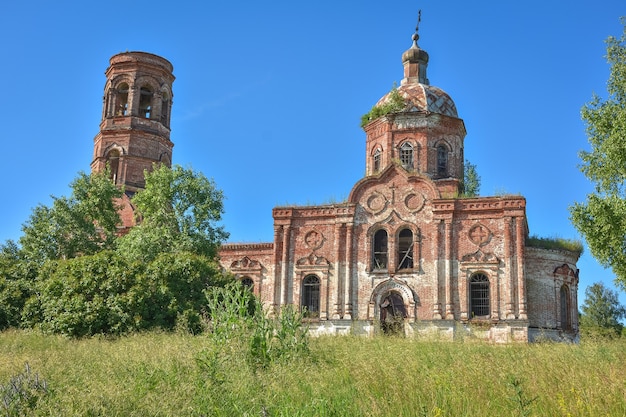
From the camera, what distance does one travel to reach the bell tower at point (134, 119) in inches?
1237

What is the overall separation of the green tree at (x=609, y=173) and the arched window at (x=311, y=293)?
37.8 ft

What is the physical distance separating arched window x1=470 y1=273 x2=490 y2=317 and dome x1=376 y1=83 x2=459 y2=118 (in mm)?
8039

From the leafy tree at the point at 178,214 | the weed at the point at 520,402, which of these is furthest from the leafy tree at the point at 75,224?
the weed at the point at 520,402

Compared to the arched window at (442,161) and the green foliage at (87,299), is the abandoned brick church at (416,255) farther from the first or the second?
the green foliage at (87,299)

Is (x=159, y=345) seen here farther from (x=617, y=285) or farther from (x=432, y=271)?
(x=432, y=271)

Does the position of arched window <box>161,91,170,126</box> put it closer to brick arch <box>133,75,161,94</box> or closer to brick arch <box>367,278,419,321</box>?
brick arch <box>133,75,161,94</box>

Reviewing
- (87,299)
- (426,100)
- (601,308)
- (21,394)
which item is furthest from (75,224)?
(601,308)

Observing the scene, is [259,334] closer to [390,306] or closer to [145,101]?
[390,306]

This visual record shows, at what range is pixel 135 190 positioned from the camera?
31.2m

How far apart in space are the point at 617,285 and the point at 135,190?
21.8 metres

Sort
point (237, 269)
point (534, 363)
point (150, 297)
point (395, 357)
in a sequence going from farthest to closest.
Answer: point (237, 269) < point (150, 297) < point (395, 357) < point (534, 363)

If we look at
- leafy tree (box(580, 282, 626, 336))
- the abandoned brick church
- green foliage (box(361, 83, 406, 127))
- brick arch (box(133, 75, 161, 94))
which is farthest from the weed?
leafy tree (box(580, 282, 626, 336))

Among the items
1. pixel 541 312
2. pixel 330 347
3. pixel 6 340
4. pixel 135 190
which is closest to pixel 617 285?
pixel 541 312

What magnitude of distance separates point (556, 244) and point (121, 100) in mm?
21850
